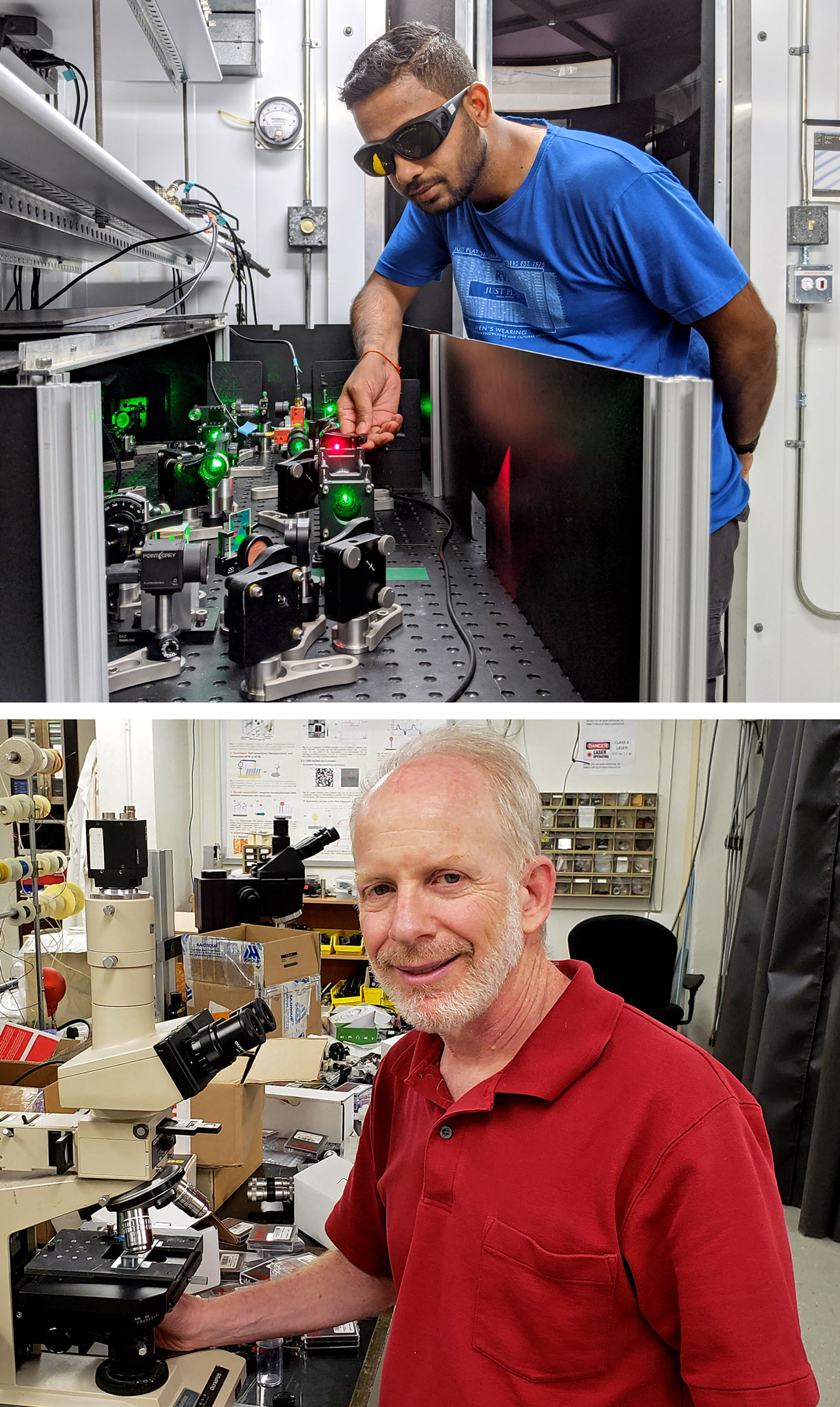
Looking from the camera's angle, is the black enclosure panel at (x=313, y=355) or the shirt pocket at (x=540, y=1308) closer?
the shirt pocket at (x=540, y=1308)

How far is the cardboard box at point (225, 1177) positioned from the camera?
1646 mm

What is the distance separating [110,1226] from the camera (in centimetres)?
121

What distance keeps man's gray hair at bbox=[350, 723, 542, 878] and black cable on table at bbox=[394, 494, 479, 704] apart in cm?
5

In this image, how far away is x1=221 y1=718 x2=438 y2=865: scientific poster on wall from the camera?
4.41 m

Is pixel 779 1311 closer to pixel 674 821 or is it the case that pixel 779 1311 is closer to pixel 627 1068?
pixel 627 1068

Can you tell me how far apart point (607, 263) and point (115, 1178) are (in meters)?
1.41

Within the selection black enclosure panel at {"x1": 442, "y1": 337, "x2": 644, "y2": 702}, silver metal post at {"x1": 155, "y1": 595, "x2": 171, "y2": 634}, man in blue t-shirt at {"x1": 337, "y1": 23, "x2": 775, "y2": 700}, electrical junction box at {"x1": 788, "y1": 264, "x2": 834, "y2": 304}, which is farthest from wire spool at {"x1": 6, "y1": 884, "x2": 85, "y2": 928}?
electrical junction box at {"x1": 788, "y1": 264, "x2": 834, "y2": 304}

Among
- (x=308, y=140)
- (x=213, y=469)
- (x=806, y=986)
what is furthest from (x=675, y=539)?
(x=806, y=986)

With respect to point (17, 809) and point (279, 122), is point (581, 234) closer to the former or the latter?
point (279, 122)

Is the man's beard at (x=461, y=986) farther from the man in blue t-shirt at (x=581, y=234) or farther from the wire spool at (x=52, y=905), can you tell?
the wire spool at (x=52, y=905)

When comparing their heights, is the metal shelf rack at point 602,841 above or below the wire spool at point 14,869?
below

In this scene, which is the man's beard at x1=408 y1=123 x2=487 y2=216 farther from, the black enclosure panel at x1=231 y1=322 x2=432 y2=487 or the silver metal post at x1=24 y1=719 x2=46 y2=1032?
the silver metal post at x1=24 y1=719 x2=46 y2=1032

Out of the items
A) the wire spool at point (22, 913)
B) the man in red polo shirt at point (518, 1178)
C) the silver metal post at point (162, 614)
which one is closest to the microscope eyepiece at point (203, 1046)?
the man in red polo shirt at point (518, 1178)

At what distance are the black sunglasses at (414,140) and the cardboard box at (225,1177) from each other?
1624 millimetres
